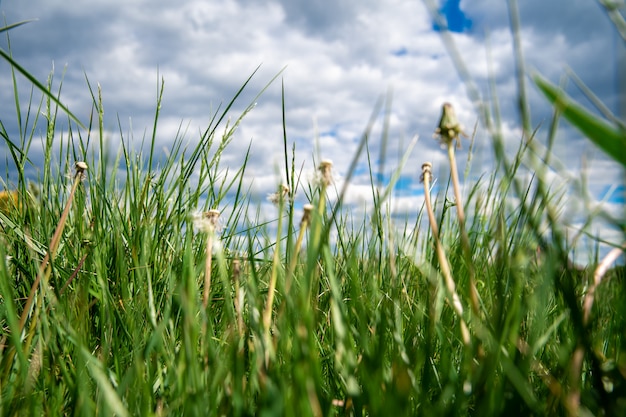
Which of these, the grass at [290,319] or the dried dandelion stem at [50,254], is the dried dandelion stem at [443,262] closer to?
the grass at [290,319]

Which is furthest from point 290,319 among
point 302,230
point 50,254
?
point 50,254

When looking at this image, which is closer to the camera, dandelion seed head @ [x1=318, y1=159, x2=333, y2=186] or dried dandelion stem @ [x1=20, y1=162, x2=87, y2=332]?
dandelion seed head @ [x1=318, y1=159, x2=333, y2=186]

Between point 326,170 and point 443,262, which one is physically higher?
point 326,170

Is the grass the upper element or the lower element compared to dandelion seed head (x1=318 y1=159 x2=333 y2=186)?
lower

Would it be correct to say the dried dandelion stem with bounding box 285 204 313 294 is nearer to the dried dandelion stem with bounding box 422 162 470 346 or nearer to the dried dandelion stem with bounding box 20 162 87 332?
the dried dandelion stem with bounding box 422 162 470 346

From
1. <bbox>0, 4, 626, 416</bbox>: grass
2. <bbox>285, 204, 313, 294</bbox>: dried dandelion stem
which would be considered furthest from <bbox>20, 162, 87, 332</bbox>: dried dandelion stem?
<bbox>285, 204, 313, 294</bbox>: dried dandelion stem

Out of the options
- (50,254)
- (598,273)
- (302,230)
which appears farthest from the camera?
(50,254)

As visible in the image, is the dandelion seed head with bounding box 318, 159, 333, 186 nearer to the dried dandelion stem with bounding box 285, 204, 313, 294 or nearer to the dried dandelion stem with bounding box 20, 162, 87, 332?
the dried dandelion stem with bounding box 285, 204, 313, 294

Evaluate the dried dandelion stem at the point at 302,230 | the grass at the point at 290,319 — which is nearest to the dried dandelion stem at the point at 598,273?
the grass at the point at 290,319

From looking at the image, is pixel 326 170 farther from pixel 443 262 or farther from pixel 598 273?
pixel 598 273

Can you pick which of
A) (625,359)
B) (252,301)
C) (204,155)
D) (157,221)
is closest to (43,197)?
(157,221)

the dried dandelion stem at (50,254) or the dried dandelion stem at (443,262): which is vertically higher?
the dried dandelion stem at (443,262)

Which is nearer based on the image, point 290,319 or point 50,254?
point 290,319

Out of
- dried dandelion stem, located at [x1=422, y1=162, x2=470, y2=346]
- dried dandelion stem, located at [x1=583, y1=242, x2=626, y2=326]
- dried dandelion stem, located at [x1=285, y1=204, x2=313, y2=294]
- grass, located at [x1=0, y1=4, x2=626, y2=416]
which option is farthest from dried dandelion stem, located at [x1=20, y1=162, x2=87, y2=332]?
dried dandelion stem, located at [x1=583, y1=242, x2=626, y2=326]
